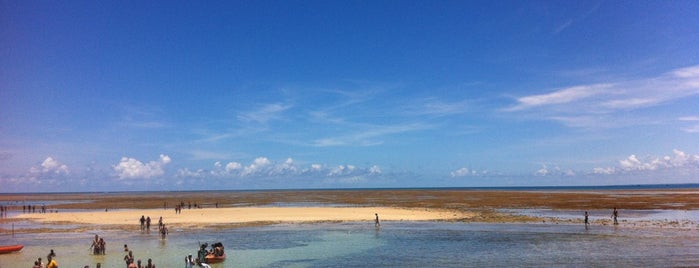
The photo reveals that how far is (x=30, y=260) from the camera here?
2883 cm

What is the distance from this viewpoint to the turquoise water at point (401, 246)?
2767 centimetres

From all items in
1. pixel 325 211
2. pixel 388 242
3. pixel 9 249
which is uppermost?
pixel 9 249

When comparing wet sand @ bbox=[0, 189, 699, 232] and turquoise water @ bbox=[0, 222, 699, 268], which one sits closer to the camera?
turquoise water @ bbox=[0, 222, 699, 268]

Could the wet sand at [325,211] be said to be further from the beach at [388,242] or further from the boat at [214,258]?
the boat at [214,258]

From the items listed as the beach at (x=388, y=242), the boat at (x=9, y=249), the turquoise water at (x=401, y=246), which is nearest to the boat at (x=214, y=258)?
the turquoise water at (x=401, y=246)

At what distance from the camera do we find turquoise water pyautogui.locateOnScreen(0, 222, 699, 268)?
90.8ft

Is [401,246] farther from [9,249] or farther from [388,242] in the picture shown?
[9,249]

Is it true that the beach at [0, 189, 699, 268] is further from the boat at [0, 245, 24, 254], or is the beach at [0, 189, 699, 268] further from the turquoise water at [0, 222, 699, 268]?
the boat at [0, 245, 24, 254]

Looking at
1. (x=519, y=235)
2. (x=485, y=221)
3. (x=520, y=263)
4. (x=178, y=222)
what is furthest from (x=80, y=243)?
(x=485, y=221)

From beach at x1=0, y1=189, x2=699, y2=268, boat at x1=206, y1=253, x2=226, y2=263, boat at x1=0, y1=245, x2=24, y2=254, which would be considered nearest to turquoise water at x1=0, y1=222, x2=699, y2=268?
beach at x1=0, y1=189, x2=699, y2=268

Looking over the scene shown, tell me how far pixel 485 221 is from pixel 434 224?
5960 mm

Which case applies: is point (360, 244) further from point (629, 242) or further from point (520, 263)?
point (629, 242)

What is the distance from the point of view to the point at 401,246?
33594 mm

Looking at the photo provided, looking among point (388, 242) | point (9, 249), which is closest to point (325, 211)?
point (388, 242)
